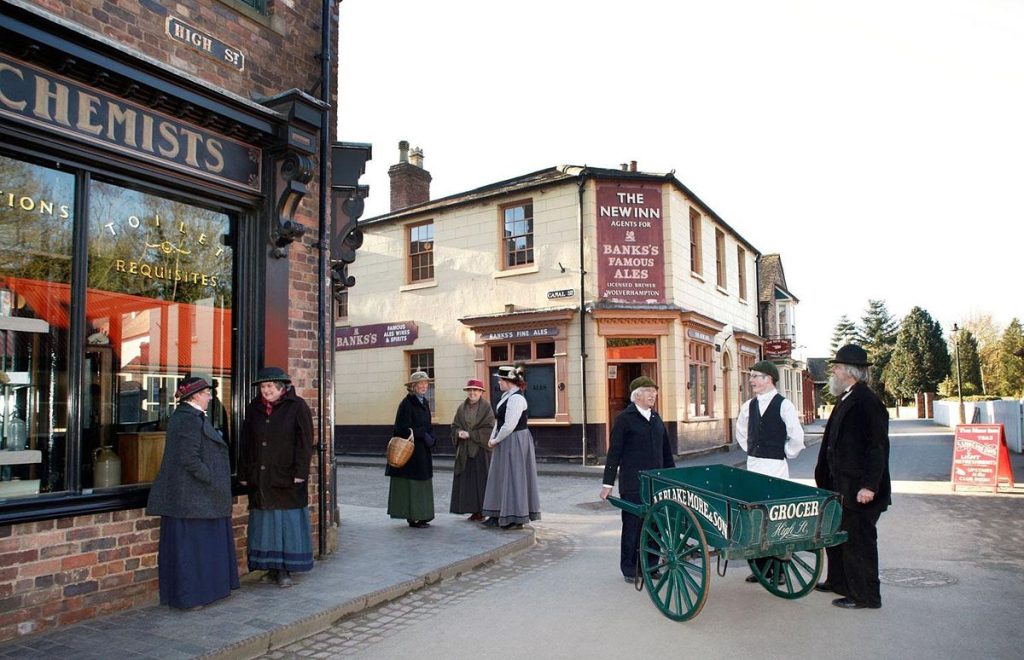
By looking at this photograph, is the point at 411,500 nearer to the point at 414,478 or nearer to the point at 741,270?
the point at 414,478

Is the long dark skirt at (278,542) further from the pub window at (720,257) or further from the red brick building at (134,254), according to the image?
the pub window at (720,257)

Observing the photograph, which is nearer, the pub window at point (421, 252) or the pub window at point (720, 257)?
the pub window at point (421, 252)

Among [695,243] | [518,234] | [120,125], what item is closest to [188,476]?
[120,125]

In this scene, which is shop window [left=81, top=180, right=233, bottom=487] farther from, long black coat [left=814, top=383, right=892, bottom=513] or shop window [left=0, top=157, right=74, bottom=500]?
long black coat [left=814, top=383, right=892, bottom=513]

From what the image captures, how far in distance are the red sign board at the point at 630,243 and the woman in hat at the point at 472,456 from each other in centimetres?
875

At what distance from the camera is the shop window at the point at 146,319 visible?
580cm

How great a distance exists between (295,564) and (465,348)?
1357 centimetres

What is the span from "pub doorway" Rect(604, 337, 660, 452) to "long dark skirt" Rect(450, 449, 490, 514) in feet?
27.5

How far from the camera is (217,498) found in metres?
5.59

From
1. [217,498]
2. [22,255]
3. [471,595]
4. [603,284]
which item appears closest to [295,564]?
[217,498]

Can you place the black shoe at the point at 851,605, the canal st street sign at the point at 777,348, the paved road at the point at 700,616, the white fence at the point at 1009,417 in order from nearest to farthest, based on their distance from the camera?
the paved road at the point at 700,616
the black shoe at the point at 851,605
the white fence at the point at 1009,417
the canal st street sign at the point at 777,348

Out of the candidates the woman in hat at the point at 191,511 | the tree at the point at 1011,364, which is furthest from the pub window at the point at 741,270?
the tree at the point at 1011,364

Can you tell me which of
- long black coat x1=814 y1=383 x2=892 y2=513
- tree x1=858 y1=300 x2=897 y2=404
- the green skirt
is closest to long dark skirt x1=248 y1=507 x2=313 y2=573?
the green skirt

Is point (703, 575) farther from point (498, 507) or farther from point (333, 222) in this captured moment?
point (333, 222)
